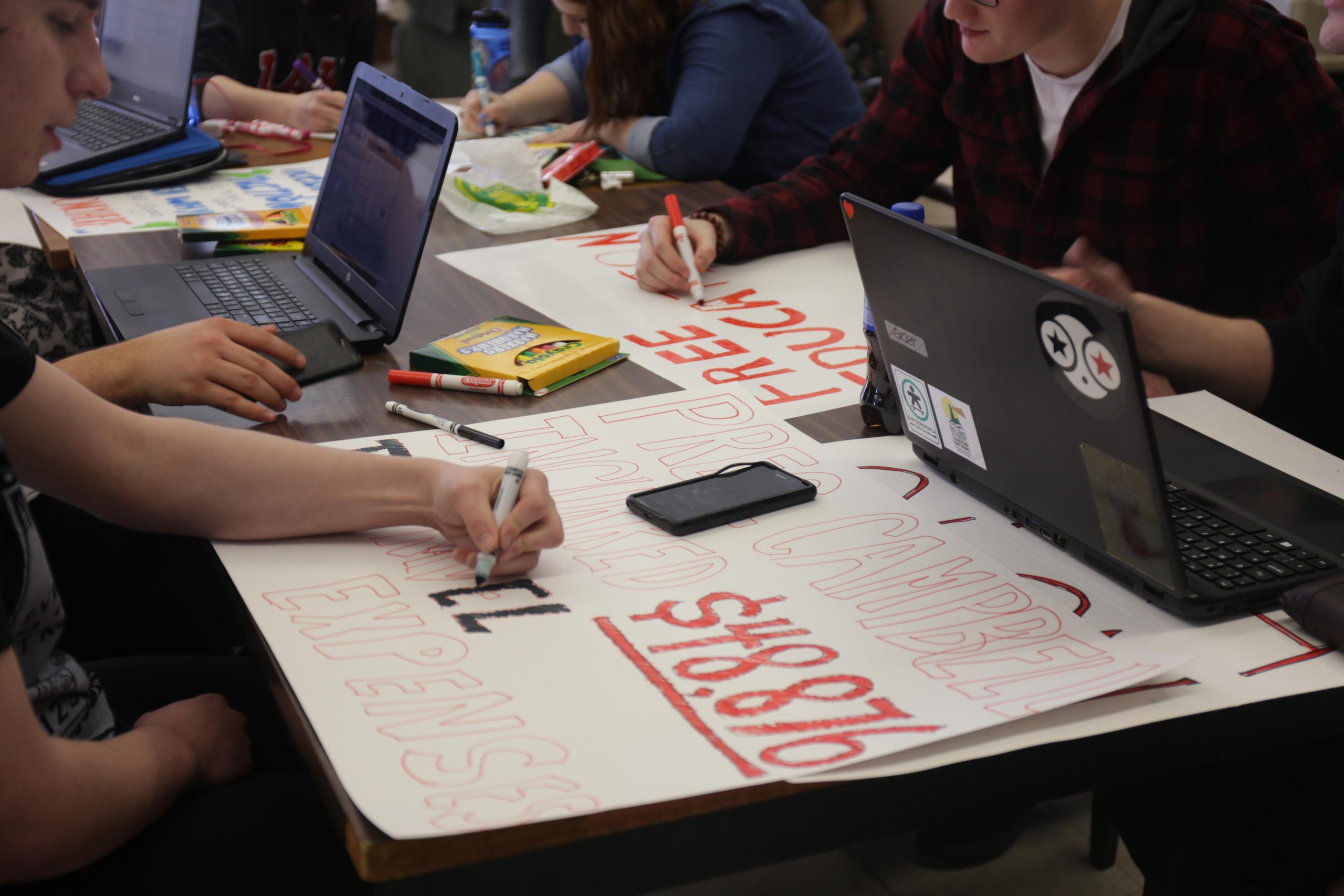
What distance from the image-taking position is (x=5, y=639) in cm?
63

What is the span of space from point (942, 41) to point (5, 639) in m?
1.44

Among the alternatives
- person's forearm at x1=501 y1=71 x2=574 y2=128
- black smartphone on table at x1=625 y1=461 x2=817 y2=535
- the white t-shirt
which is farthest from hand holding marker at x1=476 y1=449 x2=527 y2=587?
person's forearm at x1=501 y1=71 x2=574 y2=128

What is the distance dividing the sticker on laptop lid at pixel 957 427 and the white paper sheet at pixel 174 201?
4.00 ft

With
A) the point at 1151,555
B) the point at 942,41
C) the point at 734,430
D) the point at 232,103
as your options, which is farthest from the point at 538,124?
the point at 1151,555

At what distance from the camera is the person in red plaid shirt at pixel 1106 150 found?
138 cm

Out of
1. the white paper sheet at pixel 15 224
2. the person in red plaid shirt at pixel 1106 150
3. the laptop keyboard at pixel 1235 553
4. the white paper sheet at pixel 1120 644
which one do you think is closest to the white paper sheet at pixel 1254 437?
the laptop keyboard at pixel 1235 553

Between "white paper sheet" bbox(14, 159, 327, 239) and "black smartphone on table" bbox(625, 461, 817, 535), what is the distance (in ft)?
3.63

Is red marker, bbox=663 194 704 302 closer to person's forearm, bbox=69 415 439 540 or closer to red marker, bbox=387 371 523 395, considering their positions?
red marker, bbox=387 371 523 395

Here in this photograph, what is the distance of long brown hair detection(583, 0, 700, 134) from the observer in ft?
6.79

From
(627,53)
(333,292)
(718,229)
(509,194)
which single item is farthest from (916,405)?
(627,53)

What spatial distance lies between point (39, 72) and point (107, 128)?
1405mm

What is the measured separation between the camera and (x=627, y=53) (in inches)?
83.8

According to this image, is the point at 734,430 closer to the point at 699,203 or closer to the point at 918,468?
the point at 918,468

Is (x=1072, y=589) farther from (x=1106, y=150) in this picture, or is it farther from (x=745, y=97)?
(x=745, y=97)
